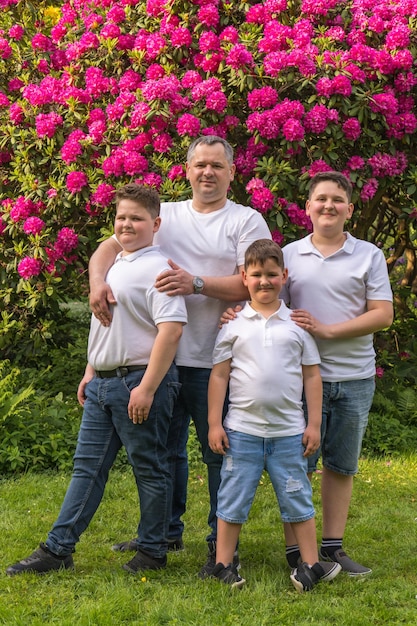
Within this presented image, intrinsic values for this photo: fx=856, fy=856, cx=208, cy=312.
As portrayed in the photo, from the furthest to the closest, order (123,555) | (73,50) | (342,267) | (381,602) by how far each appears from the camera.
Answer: (73,50) → (123,555) → (342,267) → (381,602)

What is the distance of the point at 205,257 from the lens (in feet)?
12.0

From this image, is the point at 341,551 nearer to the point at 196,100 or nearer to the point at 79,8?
the point at 196,100

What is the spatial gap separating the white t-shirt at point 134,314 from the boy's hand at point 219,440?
1.34 feet

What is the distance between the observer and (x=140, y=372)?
11.7 feet

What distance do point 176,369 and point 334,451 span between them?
0.78 m

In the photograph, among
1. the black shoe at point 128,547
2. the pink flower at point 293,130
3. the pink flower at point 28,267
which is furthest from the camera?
the pink flower at point 28,267

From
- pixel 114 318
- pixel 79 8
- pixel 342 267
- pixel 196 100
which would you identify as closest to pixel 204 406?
pixel 114 318

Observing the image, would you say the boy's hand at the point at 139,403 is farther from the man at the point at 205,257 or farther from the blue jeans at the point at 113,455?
the man at the point at 205,257

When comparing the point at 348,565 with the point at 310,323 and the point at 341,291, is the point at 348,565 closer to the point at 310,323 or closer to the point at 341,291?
the point at 310,323

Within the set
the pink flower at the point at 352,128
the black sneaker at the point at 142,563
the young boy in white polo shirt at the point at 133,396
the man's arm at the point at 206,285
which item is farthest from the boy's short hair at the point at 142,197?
the pink flower at the point at 352,128

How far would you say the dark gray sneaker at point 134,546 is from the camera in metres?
4.00

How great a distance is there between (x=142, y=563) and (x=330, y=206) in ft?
5.64

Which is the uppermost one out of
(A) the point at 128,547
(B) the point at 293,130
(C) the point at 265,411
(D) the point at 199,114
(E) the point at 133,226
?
(D) the point at 199,114

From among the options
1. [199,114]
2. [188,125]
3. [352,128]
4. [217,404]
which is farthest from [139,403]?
[352,128]
